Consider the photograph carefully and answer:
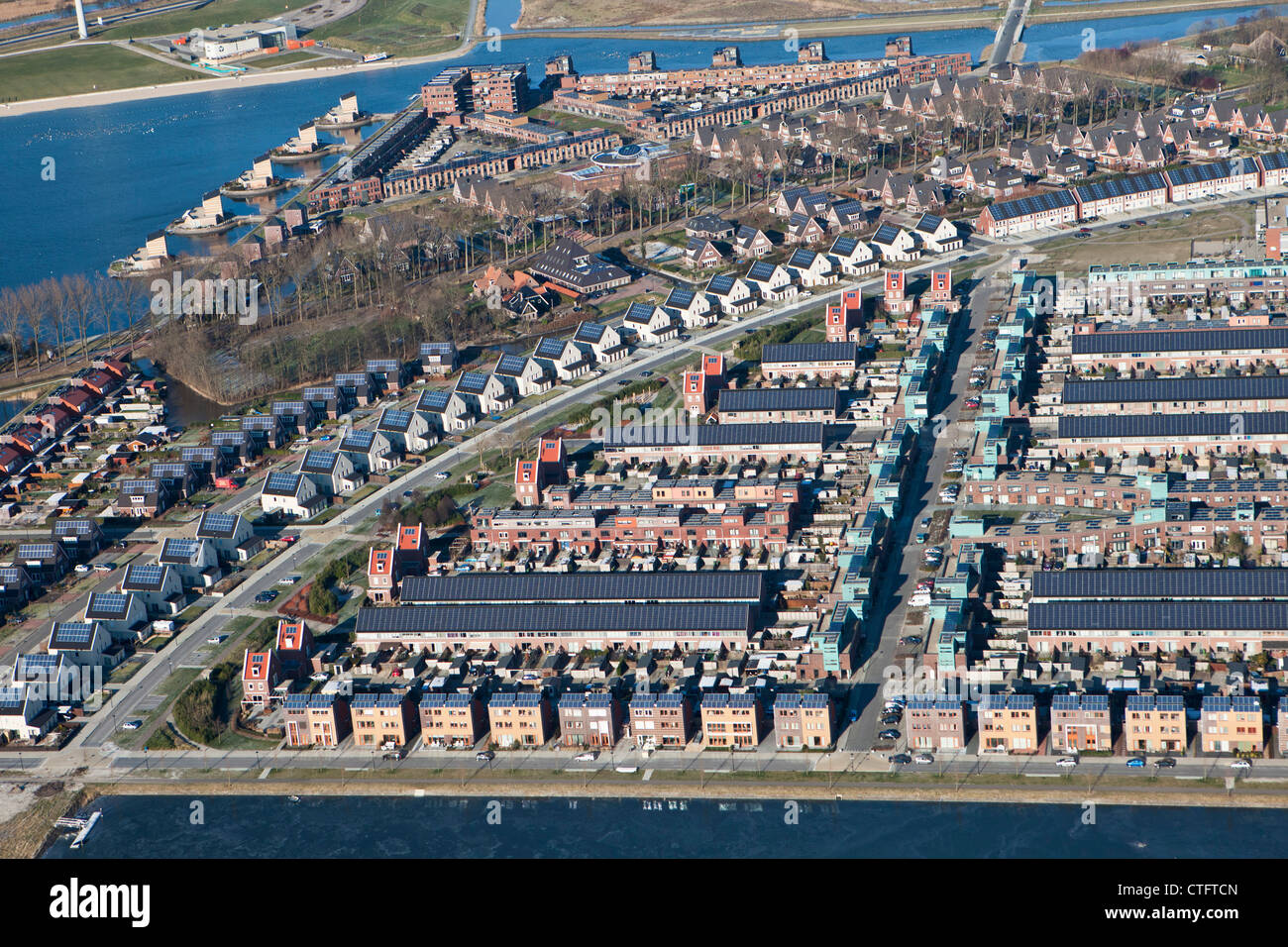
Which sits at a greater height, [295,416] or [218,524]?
[295,416]

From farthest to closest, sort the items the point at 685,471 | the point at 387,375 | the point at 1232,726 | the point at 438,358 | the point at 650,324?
the point at 650,324 → the point at 438,358 → the point at 387,375 → the point at 685,471 → the point at 1232,726

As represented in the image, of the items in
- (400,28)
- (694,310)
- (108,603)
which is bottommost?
(108,603)

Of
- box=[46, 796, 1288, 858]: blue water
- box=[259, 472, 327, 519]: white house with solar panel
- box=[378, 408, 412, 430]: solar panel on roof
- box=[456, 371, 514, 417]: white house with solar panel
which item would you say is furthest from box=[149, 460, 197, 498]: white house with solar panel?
box=[46, 796, 1288, 858]: blue water

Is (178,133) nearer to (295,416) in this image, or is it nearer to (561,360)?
(295,416)

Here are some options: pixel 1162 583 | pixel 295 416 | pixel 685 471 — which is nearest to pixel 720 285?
pixel 685 471

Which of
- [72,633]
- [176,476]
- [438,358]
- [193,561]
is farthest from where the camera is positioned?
[438,358]
